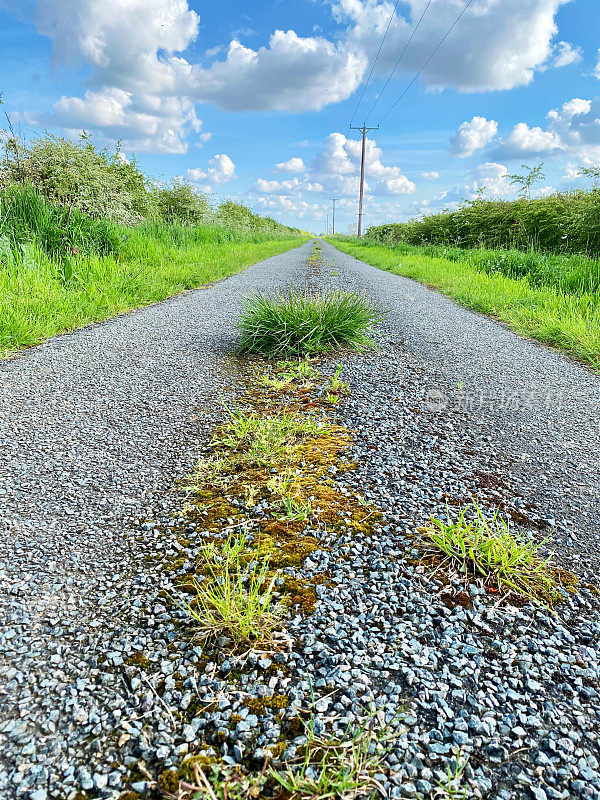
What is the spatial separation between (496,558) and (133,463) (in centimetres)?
188

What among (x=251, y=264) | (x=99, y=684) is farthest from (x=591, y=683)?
(x=251, y=264)

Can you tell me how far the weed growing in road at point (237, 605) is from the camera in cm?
160

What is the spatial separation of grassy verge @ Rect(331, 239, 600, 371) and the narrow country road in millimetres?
374

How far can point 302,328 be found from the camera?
494 cm

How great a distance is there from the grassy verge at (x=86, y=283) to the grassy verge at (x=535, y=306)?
5.13m

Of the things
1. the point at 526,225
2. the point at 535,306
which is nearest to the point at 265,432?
the point at 535,306

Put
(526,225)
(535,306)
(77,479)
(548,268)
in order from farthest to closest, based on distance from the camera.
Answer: (526,225) → (548,268) → (535,306) → (77,479)

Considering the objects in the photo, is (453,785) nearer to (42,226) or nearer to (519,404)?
(519,404)

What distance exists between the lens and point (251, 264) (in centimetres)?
1571

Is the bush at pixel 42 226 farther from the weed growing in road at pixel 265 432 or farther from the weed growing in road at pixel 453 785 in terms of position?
the weed growing in road at pixel 453 785

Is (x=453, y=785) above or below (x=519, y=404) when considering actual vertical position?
below

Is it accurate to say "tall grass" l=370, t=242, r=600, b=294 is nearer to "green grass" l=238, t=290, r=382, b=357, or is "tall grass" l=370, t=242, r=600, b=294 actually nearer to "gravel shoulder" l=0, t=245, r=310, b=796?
"green grass" l=238, t=290, r=382, b=357

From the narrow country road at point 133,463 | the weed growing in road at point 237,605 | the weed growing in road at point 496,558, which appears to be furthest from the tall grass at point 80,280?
the weed growing in road at point 496,558

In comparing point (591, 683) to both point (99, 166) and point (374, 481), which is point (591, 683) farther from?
point (99, 166)
